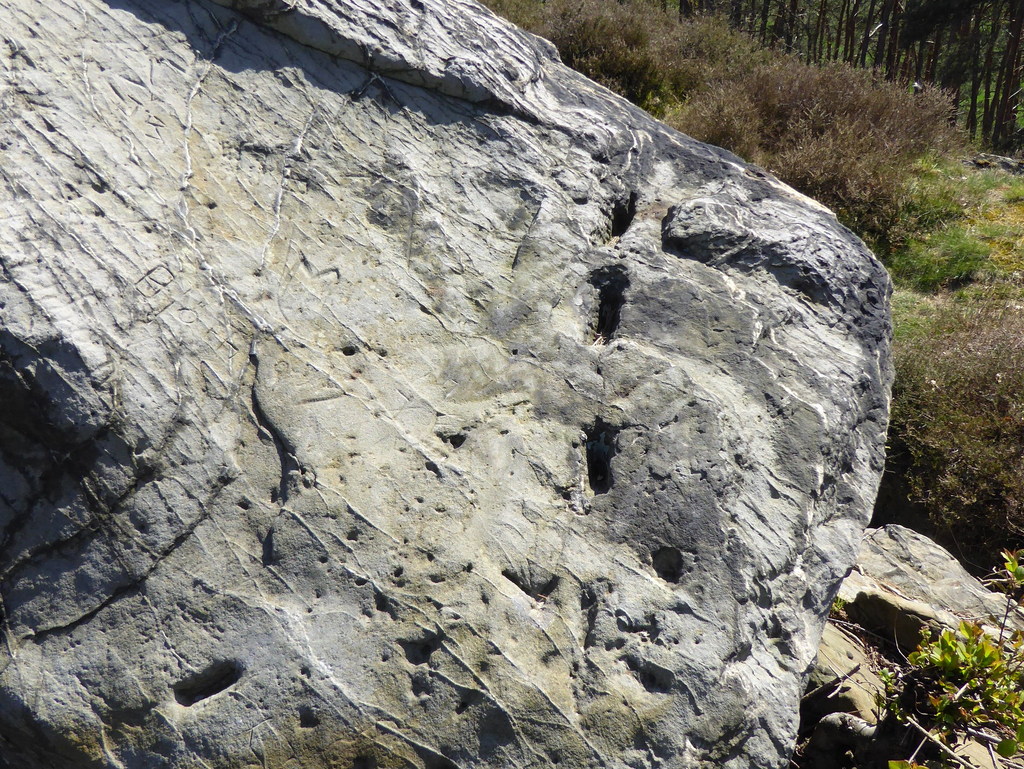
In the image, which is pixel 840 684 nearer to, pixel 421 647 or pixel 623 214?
pixel 421 647

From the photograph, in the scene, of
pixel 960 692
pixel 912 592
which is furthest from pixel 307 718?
pixel 912 592

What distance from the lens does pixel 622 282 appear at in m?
3.67

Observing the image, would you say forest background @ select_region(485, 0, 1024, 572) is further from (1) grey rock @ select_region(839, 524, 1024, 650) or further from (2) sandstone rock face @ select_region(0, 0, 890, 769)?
(2) sandstone rock face @ select_region(0, 0, 890, 769)

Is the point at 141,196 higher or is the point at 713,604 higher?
the point at 141,196

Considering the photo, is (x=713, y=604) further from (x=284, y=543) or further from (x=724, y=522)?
(x=284, y=543)

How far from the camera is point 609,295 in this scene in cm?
368

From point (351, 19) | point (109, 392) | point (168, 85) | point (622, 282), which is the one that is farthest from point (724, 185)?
point (109, 392)

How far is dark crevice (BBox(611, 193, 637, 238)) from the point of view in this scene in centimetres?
407

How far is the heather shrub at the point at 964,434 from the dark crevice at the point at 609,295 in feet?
9.24

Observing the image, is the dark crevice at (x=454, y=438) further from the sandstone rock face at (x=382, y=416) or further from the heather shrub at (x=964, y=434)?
the heather shrub at (x=964, y=434)

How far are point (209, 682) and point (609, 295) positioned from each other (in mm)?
2377

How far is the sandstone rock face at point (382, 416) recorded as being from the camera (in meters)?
2.57

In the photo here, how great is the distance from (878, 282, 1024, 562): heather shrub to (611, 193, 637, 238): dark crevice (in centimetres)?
270

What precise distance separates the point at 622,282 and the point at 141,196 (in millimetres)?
2161
